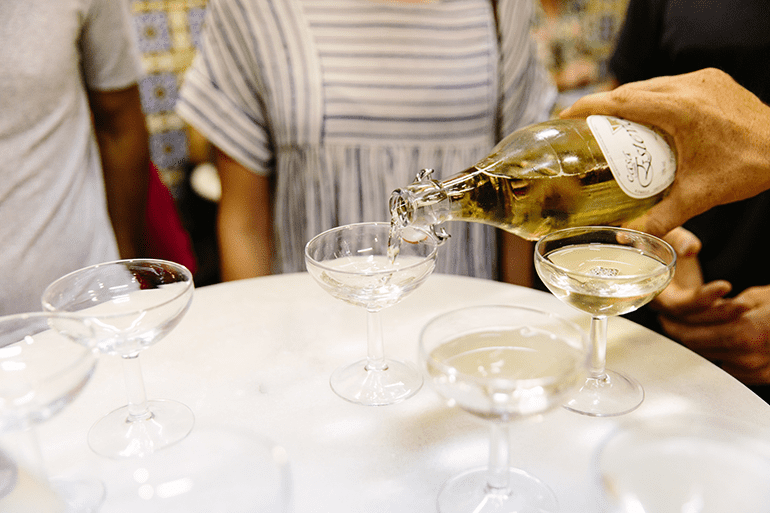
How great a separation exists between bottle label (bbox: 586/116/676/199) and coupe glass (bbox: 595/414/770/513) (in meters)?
0.28

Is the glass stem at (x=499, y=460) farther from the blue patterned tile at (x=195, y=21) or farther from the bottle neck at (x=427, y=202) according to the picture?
the blue patterned tile at (x=195, y=21)

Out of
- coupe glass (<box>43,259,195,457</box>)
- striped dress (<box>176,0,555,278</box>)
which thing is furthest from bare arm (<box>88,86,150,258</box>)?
coupe glass (<box>43,259,195,457</box>)

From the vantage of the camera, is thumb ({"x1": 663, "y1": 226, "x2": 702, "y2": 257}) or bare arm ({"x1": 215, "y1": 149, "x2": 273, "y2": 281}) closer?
thumb ({"x1": 663, "y1": 226, "x2": 702, "y2": 257})

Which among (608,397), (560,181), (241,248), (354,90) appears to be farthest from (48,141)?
(608,397)

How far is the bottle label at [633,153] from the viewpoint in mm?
722

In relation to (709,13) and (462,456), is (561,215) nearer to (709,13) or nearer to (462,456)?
(462,456)

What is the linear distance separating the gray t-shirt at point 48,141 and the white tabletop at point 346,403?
0.40 metres

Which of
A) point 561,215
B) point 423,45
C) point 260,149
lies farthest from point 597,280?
point 260,149

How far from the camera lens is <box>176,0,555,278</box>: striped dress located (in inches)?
46.2

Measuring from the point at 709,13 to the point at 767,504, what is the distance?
966mm

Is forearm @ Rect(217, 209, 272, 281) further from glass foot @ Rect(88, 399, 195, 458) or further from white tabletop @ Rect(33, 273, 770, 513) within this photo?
glass foot @ Rect(88, 399, 195, 458)

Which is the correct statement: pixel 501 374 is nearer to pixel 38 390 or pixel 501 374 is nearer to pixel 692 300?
pixel 38 390

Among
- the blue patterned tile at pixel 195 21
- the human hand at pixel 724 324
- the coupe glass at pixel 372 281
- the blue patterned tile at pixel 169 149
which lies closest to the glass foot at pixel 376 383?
the coupe glass at pixel 372 281

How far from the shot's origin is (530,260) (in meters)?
1.40
